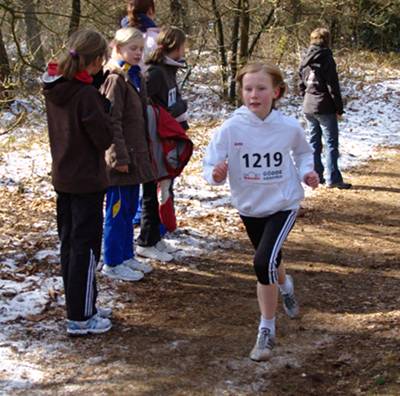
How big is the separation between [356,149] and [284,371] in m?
8.21

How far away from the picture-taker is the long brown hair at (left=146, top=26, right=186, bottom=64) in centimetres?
570

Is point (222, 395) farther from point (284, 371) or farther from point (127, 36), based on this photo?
point (127, 36)

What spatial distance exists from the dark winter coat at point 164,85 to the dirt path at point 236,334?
4.89 ft

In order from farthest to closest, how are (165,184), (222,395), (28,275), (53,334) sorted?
(165,184) < (28,275) < (53,334) < (222,395)

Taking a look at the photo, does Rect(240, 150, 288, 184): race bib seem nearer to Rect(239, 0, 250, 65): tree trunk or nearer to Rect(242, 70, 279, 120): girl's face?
Rect(242, 70, 279, 120): girl's face

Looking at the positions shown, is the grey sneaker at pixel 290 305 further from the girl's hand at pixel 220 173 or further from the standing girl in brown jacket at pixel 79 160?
the standing girl in brown jacket at pixel 79 160

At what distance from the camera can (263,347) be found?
4094 millimetres

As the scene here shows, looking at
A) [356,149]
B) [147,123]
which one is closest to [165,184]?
[147,123]

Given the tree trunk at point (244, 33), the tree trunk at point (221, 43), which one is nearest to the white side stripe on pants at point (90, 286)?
the tree trunk at point (244, 33)

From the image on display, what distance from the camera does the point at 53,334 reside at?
14.5 ft

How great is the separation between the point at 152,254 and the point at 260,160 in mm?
2216

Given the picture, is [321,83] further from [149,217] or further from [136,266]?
[136,266]

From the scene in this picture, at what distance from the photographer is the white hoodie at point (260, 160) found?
13.4 feet

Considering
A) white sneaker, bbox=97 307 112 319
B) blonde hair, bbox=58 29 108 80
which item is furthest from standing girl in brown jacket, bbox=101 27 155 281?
blonde hair, bbox=58 29 108 80
